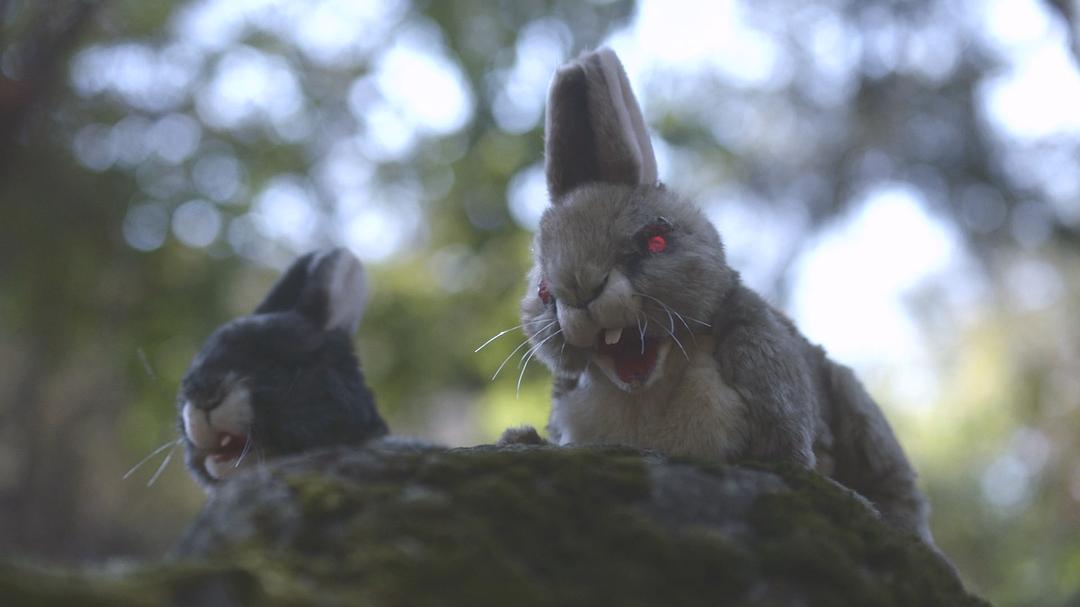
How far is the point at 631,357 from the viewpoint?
2809 mm

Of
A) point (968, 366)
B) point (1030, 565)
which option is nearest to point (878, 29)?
point (968, 366)

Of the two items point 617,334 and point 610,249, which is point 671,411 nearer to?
point 617,334

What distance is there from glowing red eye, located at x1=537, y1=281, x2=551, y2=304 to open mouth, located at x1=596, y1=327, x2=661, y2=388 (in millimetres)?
225

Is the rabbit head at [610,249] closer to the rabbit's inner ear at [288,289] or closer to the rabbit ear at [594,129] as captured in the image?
the rabbit ear at [594,129]

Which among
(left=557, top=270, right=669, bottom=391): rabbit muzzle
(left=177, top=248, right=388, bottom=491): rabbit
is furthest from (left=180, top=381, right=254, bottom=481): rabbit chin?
(left=557, top=270, right=669, bottom=391): rabbit muzzle

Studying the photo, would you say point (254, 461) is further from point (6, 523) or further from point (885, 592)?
point (6, 523)

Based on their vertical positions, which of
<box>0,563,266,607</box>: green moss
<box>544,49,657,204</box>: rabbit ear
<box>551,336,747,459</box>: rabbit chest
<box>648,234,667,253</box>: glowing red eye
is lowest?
<box>0,563,266,607</box>: green moss

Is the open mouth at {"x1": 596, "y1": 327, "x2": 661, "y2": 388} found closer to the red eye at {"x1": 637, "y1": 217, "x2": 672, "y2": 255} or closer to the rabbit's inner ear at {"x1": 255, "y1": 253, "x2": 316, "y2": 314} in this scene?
the red eye at {"x1": 637, "y1": 217, "x2": 672, "y2": 255}

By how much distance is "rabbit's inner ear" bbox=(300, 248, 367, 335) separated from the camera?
373cm

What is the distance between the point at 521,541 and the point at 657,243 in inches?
46.4

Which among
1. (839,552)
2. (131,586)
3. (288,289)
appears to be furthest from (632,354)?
(288,289)

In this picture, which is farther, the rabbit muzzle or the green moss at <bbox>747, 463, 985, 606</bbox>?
the rabbit muzzle

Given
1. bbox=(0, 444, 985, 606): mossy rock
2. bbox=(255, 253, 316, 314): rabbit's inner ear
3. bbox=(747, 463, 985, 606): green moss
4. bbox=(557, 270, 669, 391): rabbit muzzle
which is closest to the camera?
bbox=(0, 444, 985, 606): mossy rock

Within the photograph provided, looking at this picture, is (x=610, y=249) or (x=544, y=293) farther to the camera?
(x=544, y=293)
